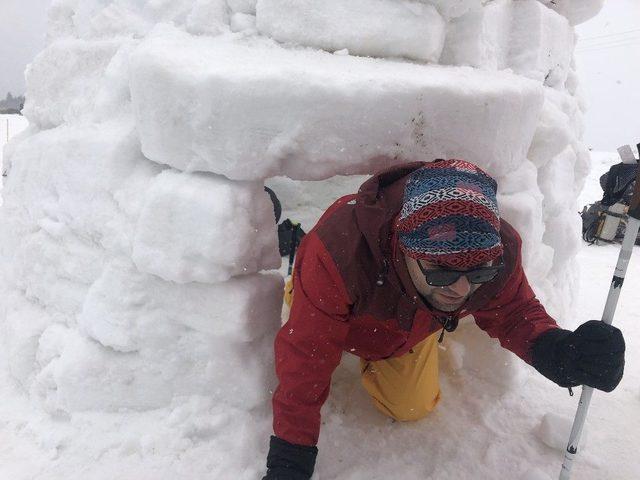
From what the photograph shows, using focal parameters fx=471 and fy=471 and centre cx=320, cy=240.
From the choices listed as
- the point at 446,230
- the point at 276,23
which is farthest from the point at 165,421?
the point at 276,23

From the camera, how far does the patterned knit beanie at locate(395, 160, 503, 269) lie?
1.15m

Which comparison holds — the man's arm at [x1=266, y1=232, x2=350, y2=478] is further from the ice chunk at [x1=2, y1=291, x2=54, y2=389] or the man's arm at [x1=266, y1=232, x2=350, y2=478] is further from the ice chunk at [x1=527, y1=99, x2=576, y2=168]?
the ice chunk at [x1=527, y1=99, x2=576, y2=168]

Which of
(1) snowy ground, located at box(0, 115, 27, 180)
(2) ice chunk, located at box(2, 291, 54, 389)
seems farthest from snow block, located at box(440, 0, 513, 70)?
(1) snowy ground, located at box(0, 115, 27, 180)

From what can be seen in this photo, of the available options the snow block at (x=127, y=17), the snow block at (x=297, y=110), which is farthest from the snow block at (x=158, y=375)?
the snow block at (x=127, y=17)

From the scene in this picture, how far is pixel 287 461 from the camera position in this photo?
1374mm

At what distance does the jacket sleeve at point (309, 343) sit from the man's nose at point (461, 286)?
0.32 meters

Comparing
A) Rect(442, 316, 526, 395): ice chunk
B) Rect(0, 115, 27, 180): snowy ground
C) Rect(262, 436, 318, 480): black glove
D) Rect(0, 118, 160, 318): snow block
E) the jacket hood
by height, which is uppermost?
the jacket hood

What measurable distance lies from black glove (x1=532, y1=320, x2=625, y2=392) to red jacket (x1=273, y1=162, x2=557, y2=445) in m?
0.26

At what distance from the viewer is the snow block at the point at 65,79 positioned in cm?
192

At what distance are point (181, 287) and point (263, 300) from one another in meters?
0.27

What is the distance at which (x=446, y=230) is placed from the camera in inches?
45.1

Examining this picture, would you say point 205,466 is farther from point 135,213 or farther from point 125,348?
point 135,213

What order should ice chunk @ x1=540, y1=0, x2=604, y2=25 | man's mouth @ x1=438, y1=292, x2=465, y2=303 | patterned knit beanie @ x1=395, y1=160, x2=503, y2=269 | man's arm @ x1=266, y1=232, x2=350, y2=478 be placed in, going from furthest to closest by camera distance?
1. ice chunk @ x1=540, y1=0, x2=604, y2=25
2. man's arm @ x1=266, y1=232, x2=350, y2=478
3. man's mouth @ x1=438, y1=292, x2=465, y2=303
4. patterned knit beanie @ x1=395, y1=160, x2=503, y2=269

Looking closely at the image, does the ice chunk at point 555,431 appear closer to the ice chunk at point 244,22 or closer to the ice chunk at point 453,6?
the ice chunk at point 453,6
